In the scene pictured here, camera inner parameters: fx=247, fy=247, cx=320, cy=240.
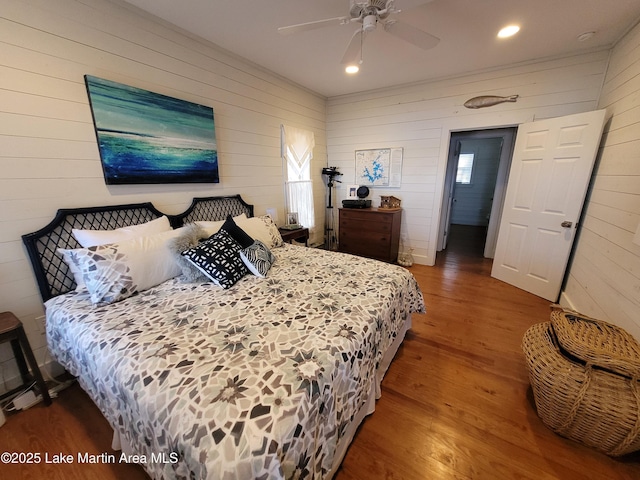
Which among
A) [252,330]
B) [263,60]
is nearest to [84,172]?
[252,330]

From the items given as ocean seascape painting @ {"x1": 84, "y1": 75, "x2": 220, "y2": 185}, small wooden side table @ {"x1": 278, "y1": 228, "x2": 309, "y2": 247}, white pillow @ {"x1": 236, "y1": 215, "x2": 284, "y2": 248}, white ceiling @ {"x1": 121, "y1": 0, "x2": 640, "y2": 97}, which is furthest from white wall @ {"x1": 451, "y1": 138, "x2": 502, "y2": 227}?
ocean seascape painting @ {"x1": 84, "y1": 75, "x2": 220, "y2": 185}

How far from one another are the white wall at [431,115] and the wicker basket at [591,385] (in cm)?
250

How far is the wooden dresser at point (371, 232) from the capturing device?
3625 mm

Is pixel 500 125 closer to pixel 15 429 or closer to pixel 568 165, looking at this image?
pixel 568 165

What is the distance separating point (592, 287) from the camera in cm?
221

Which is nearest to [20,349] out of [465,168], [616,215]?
[616,215]

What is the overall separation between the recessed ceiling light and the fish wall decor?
0.87 m

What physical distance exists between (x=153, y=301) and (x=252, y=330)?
0.76 m

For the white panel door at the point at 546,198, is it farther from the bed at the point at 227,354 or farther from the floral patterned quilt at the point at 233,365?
the floral patterned quilt at the point at 233,365

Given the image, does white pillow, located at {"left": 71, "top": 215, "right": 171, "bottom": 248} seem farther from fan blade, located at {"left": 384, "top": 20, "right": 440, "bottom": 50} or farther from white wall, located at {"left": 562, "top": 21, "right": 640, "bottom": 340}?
white wall, located at {"left": 562, "top": 21, "right": 640, "bottom": 340}

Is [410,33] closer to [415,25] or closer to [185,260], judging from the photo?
[415,25]

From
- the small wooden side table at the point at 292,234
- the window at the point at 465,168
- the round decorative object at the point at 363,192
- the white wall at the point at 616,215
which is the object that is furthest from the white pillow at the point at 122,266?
the window at the point at 465,168

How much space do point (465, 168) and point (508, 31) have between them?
505 centimetres

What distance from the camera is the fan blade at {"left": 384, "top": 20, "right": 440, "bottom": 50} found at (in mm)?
1604
